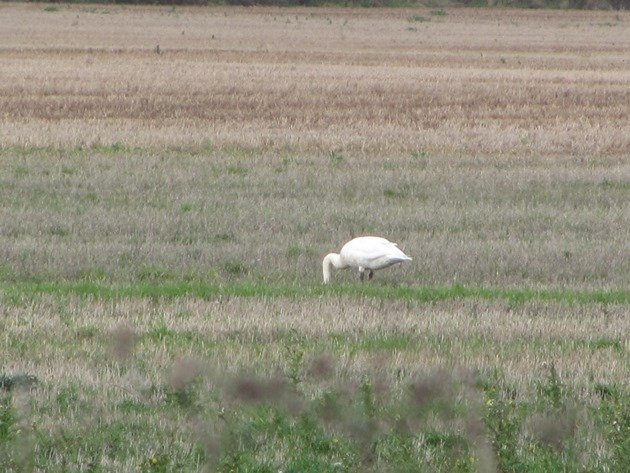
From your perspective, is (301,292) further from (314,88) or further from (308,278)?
(314,88)

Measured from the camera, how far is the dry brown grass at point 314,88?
1941 centimetres

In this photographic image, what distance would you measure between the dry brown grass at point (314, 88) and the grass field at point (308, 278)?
0.48 feet

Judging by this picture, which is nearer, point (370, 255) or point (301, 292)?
point (301, 292)

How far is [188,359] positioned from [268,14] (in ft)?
186

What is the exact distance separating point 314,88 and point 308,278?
54.2 feet

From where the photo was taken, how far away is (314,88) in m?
26.3

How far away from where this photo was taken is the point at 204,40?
147 ft

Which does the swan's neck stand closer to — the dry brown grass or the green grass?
the green grass

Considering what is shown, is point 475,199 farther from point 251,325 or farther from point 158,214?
point 251,325

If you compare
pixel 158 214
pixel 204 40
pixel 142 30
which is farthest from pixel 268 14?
pixel 158 214

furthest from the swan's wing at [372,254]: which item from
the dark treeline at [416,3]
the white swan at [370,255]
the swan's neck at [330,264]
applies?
the dark treeline at [416,3]

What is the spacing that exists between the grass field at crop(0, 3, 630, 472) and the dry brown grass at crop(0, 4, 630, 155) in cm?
15

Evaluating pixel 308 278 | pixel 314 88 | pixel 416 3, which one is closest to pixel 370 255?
pixel 308 278

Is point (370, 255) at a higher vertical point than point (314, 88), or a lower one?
higher
